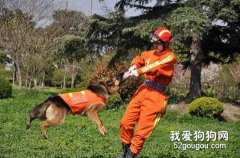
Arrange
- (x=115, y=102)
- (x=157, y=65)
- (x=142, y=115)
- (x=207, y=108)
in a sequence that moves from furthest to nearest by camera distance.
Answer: (x=115, y=102) → (x=207, y=108) → (x=142, y=115) → (x=157, y=65)

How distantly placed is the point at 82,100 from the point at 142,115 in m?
1.37

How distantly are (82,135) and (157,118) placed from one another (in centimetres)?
595

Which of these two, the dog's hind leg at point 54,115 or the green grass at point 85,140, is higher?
the dog's hind leg at point 54,115

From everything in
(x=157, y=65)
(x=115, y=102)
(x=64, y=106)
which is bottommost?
(x=115, y=102)

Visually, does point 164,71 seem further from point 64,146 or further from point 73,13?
point 73,13

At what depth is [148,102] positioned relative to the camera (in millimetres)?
7523

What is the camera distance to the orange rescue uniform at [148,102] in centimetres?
729

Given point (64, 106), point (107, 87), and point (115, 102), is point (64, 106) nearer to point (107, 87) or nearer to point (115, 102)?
point (107, 87)

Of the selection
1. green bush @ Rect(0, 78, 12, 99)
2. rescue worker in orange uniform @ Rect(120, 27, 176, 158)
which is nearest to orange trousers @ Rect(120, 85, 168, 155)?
rescue worker in orange uniform @ Rect(120, 27, 176, 158)

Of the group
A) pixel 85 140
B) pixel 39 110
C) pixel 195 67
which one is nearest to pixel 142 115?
pixel 39 110

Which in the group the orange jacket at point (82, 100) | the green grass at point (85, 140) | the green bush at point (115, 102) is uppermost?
the orange jacket at point (82, 100)

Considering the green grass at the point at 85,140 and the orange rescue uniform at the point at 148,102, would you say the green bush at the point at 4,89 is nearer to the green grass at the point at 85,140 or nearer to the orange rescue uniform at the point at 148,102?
the green grass at the point at 85,140

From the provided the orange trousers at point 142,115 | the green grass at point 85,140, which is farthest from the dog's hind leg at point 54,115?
the green grass at point 85,140

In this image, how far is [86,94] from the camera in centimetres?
646
